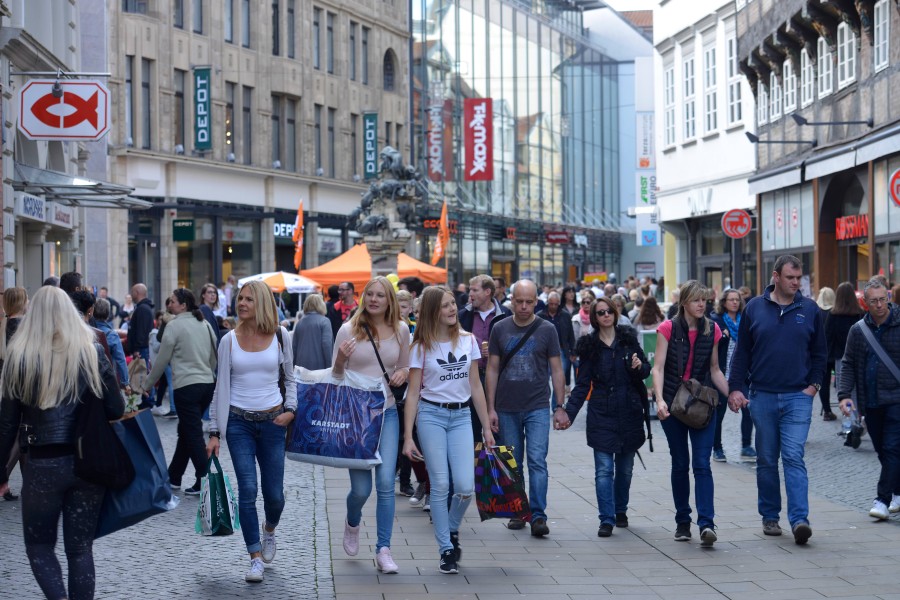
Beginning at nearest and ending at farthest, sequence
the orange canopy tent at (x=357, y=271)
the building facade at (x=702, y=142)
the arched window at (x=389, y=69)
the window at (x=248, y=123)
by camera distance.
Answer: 1. the orange canopy tent at (x=357, y=271)
2. the building facade at (x=702, y=142)
3. the window at (x=248, y=123)
4. the arched window at (x=389, y=69)

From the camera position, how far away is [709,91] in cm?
3775

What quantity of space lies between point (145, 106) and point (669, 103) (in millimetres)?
15048

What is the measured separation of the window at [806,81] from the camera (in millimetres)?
27719

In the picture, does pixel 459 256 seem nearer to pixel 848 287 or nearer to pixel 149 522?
pixel 848 287

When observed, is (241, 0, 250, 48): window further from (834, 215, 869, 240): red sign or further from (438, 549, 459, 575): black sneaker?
(438, 549, 459, 575): black sneaker

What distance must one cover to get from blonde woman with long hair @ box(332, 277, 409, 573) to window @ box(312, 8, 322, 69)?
139 ft

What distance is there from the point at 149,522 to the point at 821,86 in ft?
65.2

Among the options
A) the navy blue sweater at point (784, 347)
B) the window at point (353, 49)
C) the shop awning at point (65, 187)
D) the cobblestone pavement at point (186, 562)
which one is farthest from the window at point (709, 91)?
the navy blue sweater at point (784, 347)

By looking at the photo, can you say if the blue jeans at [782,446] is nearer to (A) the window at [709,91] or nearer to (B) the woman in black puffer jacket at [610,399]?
(B) the woman in black puffer jacket at [610,399]

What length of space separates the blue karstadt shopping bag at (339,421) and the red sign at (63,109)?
1132cm

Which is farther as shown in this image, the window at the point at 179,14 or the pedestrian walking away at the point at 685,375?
the window at the point at 179,14

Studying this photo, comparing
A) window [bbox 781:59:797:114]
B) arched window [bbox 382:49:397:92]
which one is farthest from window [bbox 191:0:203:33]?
window [bbox 781:59:797:114]

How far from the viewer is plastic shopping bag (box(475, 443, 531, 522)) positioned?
8.91 m

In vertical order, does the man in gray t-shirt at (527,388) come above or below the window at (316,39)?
below
